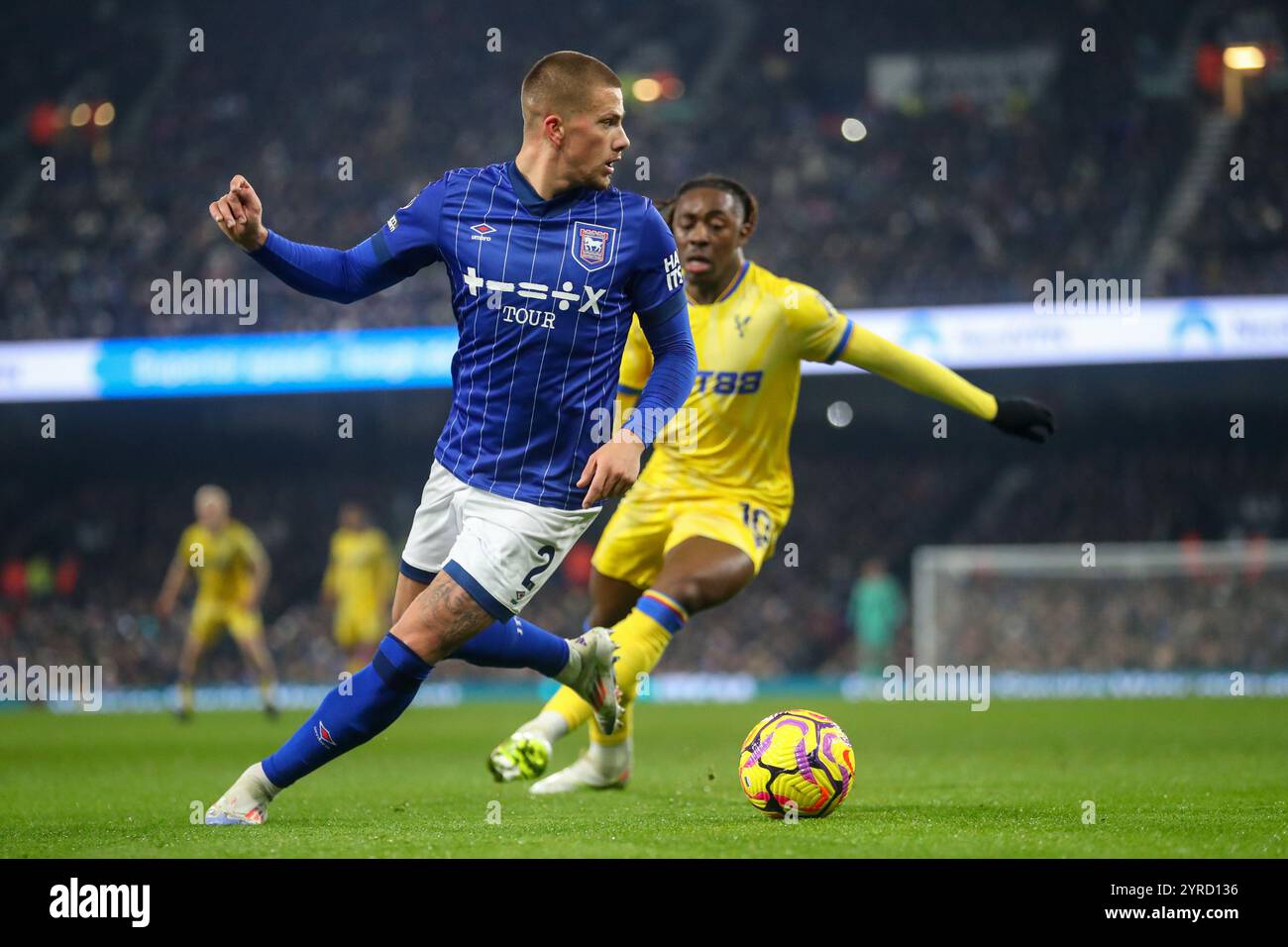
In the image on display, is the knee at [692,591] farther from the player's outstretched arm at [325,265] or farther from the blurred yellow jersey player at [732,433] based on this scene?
the player's outstretched arm at [325,265]

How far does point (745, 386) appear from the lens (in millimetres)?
6688

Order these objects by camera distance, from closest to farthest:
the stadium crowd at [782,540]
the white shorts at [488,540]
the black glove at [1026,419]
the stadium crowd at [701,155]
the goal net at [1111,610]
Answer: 1. the white shorts at [488,540]
2. the black glove at [1026,419]
3. the goal net at [1111,610]
4. the stadium crowd at [701,155]
5. the stadium crowd at [782,540]

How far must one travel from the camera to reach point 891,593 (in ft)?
66.1

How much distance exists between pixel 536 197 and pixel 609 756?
2.76 m

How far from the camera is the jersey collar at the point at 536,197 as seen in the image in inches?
191

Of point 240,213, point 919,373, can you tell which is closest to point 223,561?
point 919,373

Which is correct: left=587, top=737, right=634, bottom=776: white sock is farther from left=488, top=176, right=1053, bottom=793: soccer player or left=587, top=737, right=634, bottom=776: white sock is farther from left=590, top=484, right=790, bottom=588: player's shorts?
left=590, top=484, right=790, bottom=588: player's shorts

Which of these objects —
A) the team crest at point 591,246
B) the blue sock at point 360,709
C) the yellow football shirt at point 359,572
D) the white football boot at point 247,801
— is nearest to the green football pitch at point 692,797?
the white football boot at point 247,801

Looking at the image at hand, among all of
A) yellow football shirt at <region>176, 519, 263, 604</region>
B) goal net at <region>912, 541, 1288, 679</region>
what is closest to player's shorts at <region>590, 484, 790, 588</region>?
yellow football shirt at <region>176, 519, 263, 604</region>

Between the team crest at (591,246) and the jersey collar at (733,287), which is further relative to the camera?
the jersey collar at (733,287)

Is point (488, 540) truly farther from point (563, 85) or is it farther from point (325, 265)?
point (563, 85)

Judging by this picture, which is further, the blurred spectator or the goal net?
the blurred spectator

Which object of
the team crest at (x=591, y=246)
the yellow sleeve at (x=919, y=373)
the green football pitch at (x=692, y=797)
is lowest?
the green football pitch at (x=692, y=797)

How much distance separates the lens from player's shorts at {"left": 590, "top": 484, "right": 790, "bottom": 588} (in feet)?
21.7
